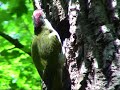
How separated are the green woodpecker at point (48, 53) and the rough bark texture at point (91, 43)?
0.24 feet

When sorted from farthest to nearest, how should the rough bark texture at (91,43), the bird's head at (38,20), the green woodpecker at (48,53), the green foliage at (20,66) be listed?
the green foliage at (20,66) < the bird's head at (38,20) < the green woodpecker at (48,53) < the rough bark texture at (91,43)

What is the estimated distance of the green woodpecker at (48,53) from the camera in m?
2.36

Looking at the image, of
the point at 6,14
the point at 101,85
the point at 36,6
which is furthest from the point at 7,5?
the point at 101,85

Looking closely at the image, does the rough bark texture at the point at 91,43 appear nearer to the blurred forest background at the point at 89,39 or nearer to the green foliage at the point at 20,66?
the blurred forest background at the point at 89,39

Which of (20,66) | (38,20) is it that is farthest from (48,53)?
(20,66)

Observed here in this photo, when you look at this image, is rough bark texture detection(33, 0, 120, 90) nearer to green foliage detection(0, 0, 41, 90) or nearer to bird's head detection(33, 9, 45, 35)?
bird's head detection(33, 9, 45, 35)

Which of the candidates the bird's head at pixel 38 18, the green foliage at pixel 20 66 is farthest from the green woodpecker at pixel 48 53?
the green foliage at pixel 20 66

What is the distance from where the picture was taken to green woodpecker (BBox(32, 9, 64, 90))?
236 cm

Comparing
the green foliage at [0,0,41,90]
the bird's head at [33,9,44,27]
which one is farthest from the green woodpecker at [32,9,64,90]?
the green foliage at [0,0,41,90]

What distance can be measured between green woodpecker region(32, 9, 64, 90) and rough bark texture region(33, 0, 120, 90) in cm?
7

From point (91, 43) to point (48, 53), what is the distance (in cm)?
39

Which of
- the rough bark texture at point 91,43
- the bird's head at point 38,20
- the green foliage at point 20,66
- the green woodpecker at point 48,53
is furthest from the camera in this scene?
the green foliage at point 20,66

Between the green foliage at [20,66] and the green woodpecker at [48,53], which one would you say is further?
the green foliage at [20,66]

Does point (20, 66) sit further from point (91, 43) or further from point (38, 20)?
point (91, 43)
